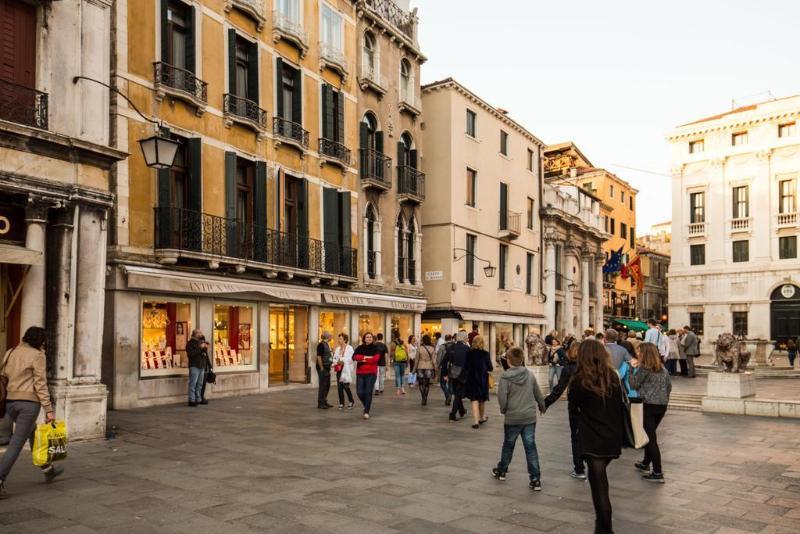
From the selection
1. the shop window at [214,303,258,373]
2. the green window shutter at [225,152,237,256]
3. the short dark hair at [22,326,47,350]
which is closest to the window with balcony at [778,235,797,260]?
the shop window at [214,303,258,373]

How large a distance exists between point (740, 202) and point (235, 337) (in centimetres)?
4200

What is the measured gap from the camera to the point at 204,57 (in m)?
17.8

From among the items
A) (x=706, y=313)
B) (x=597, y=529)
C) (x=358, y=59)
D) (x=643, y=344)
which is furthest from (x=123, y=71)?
(x=706, y=313)

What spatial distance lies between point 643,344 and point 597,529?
378 centimetres

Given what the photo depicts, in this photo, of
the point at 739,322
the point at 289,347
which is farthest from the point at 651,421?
the point at 739,322

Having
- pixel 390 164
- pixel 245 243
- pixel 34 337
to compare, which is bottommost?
pixel 34 337

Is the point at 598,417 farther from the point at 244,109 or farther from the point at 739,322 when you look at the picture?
the point at 739,322

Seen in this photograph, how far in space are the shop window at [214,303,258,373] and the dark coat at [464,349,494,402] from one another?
7.88m

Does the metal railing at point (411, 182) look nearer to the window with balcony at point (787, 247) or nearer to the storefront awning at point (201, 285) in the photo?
the storefront awning at point (201, 285)

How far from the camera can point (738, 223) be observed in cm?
4862

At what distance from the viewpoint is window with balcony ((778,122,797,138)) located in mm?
46375

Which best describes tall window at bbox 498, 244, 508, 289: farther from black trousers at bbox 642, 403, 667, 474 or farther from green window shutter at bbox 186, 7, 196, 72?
black trousers at bbox 642, 403, 667, 474

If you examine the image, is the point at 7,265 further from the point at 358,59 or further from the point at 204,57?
the point at 358,59

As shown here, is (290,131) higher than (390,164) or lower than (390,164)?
lower
